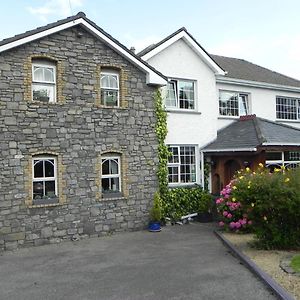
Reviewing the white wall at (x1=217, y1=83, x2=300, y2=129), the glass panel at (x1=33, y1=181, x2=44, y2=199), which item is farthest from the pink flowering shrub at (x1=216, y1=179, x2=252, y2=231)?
the white wall at (x1=217, y1=83, x2=300, y2=129)

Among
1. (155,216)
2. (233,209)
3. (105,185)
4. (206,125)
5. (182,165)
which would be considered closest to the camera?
(233,209)

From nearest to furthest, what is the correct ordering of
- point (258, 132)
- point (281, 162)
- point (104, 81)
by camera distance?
point (104, 81) < point (258, 132) < point (281, 162)

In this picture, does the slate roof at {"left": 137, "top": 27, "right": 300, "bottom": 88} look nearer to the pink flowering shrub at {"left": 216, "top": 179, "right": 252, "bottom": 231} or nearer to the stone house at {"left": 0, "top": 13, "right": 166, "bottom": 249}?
the stone house at {"left": 0, "top": 13, "right": 166, "bottom": 249}

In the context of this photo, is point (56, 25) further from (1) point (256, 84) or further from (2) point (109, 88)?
(1) point (256, 84)

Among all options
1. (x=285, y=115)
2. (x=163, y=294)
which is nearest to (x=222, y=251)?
(x=163, y=294)

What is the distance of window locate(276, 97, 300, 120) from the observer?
20484mm

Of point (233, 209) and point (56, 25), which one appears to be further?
point (56, 25)

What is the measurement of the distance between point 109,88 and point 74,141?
2476mm

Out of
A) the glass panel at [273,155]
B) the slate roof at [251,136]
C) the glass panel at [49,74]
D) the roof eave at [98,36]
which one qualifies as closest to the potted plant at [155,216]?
the slate roof at [251,136]

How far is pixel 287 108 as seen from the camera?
2095 cm

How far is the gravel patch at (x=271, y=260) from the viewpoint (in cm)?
720

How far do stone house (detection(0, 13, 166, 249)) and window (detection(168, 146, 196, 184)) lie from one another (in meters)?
1.72

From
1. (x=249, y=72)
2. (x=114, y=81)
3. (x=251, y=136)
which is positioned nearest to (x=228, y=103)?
(x=251, y=136)

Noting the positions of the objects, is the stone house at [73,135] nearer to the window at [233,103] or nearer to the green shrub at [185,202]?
the green shrub at [185,202]
